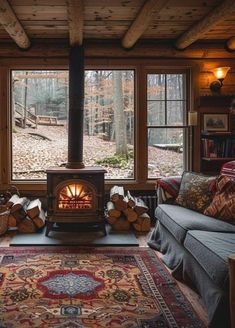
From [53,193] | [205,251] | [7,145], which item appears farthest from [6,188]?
[205,251]

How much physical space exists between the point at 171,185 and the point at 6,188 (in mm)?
2423

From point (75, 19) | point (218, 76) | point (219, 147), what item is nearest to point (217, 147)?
point (219, 147)

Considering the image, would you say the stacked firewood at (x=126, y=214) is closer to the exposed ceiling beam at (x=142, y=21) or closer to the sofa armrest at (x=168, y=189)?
the sofa armrest at (x=168, y=189)

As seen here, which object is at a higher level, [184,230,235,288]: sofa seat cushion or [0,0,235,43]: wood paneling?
[0,0,235,43]: wood paneling

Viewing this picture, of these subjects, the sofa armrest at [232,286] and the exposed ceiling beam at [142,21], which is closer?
the sofa armrest at [232,286]

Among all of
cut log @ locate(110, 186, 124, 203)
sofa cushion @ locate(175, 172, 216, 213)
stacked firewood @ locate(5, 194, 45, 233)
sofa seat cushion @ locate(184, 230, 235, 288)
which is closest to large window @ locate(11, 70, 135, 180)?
cut log @ locate(110, 186, 124, 203)

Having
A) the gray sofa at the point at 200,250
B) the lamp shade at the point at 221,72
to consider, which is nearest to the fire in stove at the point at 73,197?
the gray sofa at the point at 200,250

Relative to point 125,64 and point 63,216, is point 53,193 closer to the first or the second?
point 63,216

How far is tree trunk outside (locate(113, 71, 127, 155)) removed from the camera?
5445mm

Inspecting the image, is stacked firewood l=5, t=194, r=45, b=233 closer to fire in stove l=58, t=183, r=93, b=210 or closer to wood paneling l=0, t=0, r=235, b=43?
fire in stove l=58, t=183, r=93, b=210

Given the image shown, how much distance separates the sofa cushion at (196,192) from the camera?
377 cm

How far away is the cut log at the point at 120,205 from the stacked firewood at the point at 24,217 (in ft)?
3.15

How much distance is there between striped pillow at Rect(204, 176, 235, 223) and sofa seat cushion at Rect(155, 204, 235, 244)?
78 millimetres

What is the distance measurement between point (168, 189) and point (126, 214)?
33.9 inches
